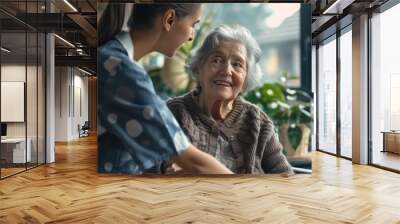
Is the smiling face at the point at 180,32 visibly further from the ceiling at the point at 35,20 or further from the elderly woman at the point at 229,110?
the ceiling at the point at 35,20

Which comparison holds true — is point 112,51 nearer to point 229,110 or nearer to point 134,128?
point 134,128

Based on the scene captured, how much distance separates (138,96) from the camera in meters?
6.43

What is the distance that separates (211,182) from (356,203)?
2.19 m

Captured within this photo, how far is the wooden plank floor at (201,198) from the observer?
4.14m

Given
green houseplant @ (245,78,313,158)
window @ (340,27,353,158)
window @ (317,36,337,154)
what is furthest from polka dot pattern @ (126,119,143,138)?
window @ (317,36,337,154)

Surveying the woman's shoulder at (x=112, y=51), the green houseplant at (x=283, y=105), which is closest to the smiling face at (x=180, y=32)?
the woman's shoulder at (x=112, y=51)

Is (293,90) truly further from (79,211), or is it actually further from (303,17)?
(79,211)

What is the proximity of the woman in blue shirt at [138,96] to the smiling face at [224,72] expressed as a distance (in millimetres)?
567

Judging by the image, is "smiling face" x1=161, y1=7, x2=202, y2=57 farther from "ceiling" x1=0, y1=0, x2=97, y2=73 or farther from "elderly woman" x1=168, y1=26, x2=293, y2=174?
"ceiling" x1=0, y1=0, x2=97, y2=73

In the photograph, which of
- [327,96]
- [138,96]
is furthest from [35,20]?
[327,96]

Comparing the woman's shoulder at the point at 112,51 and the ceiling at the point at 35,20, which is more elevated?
the ceiling at the point at 35,20

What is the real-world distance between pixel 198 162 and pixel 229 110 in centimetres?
98

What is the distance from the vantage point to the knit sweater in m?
6.47

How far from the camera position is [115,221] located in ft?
13.1
